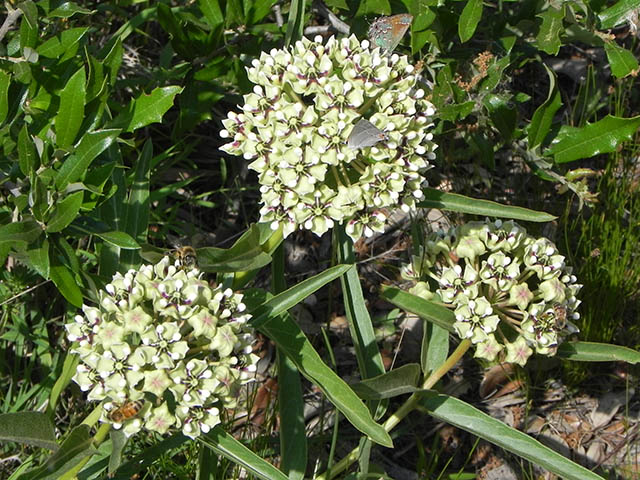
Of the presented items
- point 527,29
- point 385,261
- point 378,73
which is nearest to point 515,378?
point 385,261

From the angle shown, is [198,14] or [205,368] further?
[198,14]

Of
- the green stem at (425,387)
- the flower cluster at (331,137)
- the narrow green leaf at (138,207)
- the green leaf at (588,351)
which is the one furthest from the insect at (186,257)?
the green leaf at (588,351)

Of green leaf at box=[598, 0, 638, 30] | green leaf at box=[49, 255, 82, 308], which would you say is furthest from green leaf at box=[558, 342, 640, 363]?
green leaf at box=[49, 255, 82, 308]

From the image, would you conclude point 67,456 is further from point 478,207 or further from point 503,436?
point 478,207

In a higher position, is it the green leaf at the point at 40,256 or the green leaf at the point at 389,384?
the green leaf at the point at 40,256

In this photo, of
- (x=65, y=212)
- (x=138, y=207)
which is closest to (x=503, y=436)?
(x=138, y=207)

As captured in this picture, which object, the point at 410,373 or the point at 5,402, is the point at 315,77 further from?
the point at 5,402

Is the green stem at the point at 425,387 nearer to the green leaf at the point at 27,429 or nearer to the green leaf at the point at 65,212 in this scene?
the green leaf at the point at 27,429
